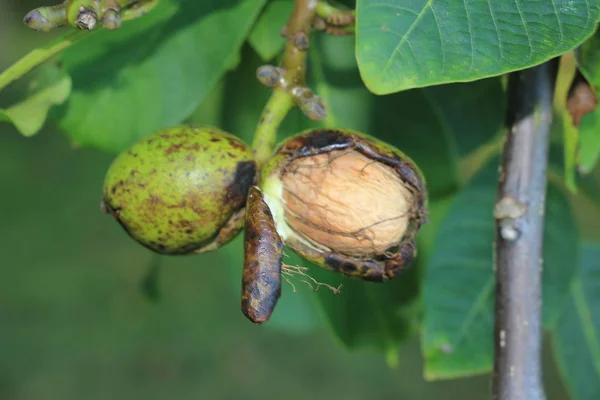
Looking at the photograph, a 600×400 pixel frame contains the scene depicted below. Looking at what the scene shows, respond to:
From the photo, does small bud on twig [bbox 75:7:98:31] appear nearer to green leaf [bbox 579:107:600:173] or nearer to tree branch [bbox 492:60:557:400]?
tree branch [bbox 492:60:557:400]

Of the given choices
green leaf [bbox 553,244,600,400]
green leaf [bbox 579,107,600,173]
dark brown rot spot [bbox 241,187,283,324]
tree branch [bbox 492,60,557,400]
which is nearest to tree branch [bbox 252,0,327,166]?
dark brown rot spot [bbox 241,187,283,324]

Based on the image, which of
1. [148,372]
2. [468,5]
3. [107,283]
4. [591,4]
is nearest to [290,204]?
[468,5]

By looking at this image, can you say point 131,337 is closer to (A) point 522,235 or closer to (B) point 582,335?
(B) point 582,335

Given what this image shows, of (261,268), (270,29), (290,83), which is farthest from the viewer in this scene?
(270,29)

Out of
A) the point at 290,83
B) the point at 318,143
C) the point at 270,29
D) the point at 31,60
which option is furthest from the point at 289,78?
the point at 31,60

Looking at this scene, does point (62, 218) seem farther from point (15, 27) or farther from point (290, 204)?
point (290, 204)

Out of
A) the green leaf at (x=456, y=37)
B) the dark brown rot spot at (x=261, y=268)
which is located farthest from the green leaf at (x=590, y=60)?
the dark brown rot spot at (x=261, y=268)

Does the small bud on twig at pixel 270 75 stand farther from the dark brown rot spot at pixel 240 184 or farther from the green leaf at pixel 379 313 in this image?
the green leaf at pixel 379 313
